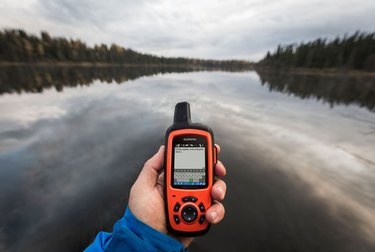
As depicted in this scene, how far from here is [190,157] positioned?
2203 millimetres

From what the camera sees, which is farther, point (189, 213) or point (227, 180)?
point (227, 180)

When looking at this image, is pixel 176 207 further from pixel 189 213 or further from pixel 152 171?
pixel 152 171

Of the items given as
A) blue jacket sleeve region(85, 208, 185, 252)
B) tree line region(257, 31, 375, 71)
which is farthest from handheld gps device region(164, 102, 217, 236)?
tree line region(257, 31, 375, 71)

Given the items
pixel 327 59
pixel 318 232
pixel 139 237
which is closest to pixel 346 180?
pixel 318 232

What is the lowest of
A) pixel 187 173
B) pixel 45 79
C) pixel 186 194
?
pixel 45 79

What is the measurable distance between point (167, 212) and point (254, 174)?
3537mm

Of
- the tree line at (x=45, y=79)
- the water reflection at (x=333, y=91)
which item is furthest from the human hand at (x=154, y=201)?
the tree line at (x=45, y=79)

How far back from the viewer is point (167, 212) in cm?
188

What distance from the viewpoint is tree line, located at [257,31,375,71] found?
5444 centimetres

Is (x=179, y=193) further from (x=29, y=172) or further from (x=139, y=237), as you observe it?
(x=29, y=172)

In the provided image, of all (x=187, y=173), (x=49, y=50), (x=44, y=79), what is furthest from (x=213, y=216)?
(x=49, y=50)

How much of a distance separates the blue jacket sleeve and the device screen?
2.23 feet

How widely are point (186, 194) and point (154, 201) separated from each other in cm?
39

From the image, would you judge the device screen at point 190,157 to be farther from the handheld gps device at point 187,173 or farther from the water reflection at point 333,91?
the water reflection at point 333,91
